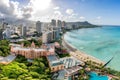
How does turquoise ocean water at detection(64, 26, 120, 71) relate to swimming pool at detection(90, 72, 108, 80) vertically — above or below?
below

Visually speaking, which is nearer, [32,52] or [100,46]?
[32,52]

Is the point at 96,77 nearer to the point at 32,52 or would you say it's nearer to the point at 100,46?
the point at 32,52

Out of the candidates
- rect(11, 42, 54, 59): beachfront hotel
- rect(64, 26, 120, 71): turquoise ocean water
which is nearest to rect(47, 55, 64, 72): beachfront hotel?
rect(11, 42, 54, 59): beachfront hotel

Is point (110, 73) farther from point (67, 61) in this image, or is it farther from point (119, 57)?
point (119, 57)

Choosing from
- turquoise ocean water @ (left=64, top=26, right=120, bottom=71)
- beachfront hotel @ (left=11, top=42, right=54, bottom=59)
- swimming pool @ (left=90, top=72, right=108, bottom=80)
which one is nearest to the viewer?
swimming pool @ (left=90, top=72, right=108, bottom=80)

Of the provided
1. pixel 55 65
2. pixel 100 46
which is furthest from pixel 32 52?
pixel 100 46

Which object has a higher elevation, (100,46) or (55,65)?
(55,65)

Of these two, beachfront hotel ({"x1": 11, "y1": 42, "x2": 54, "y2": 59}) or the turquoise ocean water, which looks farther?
the turquoise ocean water

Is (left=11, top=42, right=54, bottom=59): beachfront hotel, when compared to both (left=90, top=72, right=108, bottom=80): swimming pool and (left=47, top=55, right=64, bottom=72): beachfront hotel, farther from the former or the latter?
(left=90, top=72, right=108, bottom=80): swimming pool

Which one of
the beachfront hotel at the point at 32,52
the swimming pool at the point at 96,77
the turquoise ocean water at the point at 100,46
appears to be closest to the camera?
the swimming pool at the point at 96,77

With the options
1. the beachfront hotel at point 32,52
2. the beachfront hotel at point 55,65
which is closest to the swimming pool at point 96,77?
the beachfront hotel at point 55,65

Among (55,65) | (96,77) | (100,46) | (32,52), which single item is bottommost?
(100,46)

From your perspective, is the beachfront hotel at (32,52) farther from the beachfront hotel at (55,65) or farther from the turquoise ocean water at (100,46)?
the turquoise ocean water at (100,46)
